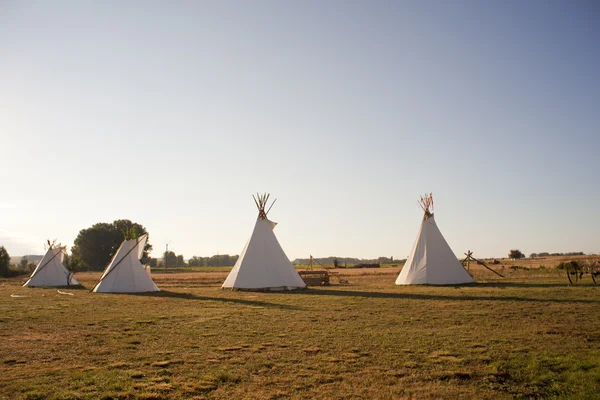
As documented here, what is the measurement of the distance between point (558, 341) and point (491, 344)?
1199 millimetres

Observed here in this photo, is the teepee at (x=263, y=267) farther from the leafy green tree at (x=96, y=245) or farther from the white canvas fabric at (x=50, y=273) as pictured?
the leafy green tree at (x=96, y=245)

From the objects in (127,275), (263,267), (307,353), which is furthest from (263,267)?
(307,353)

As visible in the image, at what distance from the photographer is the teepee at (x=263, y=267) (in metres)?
20.6

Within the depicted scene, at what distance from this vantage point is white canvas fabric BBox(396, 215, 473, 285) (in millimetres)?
22125

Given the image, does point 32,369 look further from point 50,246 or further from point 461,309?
point 50,246

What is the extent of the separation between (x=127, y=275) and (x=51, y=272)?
1079cm

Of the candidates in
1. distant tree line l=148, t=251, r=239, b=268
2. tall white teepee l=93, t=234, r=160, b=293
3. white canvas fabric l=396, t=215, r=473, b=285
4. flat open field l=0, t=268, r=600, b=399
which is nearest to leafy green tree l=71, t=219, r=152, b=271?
distant tree line l=148, t=251, r=239, b=268

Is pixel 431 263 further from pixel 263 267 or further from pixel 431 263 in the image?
pixel 263 267

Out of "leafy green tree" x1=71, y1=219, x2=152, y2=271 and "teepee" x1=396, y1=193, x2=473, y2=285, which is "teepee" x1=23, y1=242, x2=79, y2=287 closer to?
"teepee" x1=396, y1=193, x2=473, y2=285

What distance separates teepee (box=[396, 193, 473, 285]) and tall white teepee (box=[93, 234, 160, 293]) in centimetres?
1331

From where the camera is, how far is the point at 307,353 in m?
6.90

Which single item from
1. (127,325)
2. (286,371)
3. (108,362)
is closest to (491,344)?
(286,371)

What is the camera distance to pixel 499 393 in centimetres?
486

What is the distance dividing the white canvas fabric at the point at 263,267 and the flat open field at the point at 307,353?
8222 millimetres
